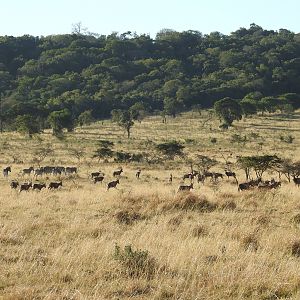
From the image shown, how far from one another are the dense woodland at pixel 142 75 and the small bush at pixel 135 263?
63281 millimetres

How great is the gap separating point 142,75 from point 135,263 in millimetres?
132840

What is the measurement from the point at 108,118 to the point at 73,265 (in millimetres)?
101426

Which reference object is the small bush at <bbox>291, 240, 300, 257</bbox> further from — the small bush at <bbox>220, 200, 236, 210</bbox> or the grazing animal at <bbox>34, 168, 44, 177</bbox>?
the grazing animal at <bbox>34, 168, 44, 177</bbox>

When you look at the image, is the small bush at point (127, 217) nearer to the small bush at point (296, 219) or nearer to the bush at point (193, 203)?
the bush at point (193, 203)

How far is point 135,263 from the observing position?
5953mm

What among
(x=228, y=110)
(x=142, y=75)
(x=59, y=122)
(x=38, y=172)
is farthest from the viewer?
(x=142, y=75)

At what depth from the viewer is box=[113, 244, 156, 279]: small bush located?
227 inches

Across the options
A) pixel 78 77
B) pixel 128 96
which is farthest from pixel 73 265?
pixel 78 77

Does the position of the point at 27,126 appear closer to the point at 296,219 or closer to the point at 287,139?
the point at 287,139

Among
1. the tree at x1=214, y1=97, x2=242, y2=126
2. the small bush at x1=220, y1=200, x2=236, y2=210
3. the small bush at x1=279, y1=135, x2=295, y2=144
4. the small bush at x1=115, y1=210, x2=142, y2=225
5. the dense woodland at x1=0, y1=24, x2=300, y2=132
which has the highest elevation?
the dense woodland at x1=0, y1=24, x2=300, y2=132

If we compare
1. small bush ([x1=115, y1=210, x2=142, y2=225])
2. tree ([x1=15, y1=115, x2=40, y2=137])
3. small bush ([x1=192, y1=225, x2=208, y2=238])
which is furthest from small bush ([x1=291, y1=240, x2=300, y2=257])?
tree ([x1=15, y1=115, x2=40, y2=137])

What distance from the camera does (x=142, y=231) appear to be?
8289mm

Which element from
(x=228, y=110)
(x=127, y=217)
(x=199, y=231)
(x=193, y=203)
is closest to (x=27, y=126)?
(x=228, y=110)

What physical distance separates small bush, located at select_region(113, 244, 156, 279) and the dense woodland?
6328 cm
